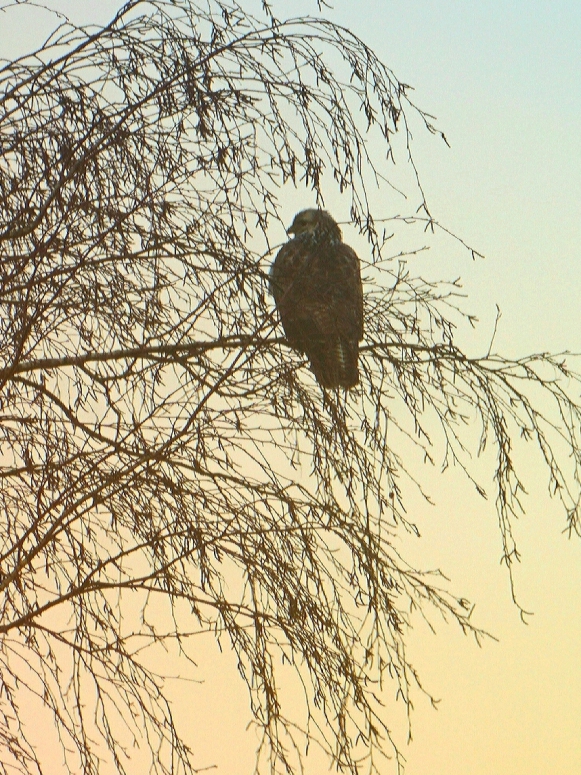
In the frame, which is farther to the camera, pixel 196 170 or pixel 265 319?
pixel 196 170

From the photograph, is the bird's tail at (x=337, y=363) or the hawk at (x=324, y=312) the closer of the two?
the hawk at (x=324, y=312)

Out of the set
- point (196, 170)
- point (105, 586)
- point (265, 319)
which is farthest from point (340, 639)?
point (196, 170)

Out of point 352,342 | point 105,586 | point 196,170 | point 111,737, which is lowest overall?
point 111,737

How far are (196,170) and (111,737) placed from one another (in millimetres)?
1354

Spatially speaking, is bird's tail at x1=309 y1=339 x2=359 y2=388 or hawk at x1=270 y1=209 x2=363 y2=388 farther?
bird's tail at x1=309 y1=339 x2=359 y2=388

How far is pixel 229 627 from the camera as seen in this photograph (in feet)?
7.00

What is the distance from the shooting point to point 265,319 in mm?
2242

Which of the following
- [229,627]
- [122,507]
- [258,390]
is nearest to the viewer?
[229,627]

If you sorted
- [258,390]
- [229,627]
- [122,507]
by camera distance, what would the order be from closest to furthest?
1. [229,627]
2. [258,390]
3. [122,507]

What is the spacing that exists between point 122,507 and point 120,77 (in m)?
1.04

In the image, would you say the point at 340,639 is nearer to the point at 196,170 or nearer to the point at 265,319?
the point at 265,319

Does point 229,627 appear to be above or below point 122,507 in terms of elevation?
below

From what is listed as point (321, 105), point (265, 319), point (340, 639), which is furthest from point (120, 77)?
point (340, 639)

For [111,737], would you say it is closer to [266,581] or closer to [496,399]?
[266,581]
